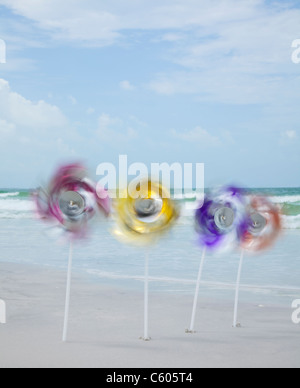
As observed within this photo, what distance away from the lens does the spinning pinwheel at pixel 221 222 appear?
6.86m

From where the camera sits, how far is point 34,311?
7.61m

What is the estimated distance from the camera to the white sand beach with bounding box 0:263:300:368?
18.2ft

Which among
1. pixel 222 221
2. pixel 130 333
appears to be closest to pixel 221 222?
pixel 222 221

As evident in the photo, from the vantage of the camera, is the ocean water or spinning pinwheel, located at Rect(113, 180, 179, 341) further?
the ocean water

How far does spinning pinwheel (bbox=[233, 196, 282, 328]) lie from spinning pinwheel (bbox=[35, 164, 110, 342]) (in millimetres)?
1769

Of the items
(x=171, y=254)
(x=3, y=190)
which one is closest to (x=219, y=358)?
(x=171, y=254)

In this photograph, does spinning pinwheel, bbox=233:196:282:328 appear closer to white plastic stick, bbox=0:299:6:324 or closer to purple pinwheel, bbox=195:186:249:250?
purple pinwheel, bbox=195:186:249:250

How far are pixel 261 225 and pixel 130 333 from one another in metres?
1.79

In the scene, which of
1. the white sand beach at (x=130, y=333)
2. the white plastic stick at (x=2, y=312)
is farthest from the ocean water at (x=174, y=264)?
the white plastic stick at (x=2, y=312)

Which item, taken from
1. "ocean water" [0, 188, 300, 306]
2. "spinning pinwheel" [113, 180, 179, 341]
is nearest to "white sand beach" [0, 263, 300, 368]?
"ocean water" [0, 188, 300, 306]

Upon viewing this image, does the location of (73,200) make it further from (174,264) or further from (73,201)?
(174,264)

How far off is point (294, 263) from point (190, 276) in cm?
216

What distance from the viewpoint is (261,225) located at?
725cm
